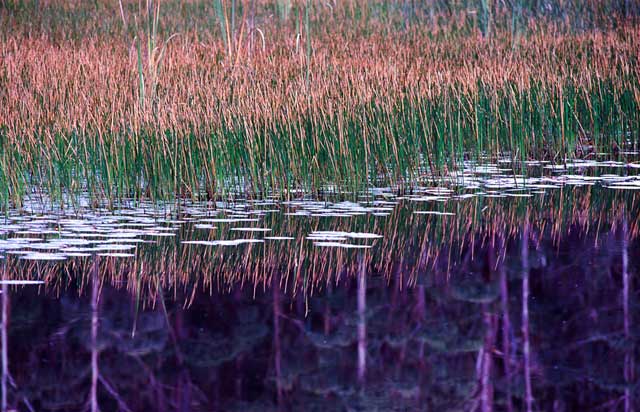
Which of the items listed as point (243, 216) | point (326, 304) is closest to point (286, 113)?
point (243, 216)

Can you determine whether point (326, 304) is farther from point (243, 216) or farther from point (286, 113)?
point (286, 113)

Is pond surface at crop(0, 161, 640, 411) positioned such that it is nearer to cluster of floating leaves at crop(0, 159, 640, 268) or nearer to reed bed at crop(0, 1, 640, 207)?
cluster of floating leaves at crop(0, 159, 640, 268)

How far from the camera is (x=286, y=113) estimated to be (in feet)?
24.6

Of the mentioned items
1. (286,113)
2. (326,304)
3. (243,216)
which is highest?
(286,113)

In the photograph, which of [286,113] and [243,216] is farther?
[286,113]

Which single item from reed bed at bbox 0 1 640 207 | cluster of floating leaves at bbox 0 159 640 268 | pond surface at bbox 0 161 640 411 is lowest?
pond surface at bbox 0 161 640 411

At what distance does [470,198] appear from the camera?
7.06 metres

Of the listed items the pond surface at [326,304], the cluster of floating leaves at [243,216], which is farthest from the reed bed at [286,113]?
the pond surface at [326,304]

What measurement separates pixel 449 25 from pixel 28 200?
927cm

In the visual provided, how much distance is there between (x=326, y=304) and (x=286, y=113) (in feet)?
9.92

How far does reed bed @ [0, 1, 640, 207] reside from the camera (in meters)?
6.83

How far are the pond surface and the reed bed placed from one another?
25cm

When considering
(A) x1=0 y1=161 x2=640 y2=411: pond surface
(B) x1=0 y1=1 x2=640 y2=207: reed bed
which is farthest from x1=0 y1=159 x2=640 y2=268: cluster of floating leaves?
(B) x1=0 y1=1 x2=640 y2=207: reed bed

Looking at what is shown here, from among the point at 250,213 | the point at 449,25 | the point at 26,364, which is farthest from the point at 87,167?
the point at 449,25
